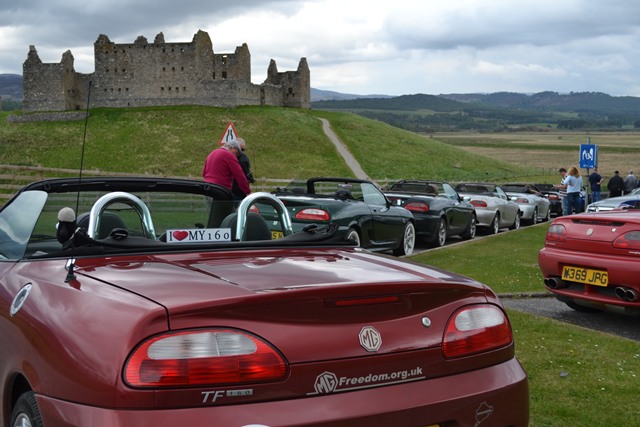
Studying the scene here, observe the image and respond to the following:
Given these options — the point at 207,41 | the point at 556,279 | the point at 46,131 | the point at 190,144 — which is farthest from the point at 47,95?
the point at 556,279

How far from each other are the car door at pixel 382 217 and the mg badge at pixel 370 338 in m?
10.9

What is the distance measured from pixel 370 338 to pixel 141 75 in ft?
315

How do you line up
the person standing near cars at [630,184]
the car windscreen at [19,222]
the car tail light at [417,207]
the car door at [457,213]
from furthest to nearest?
the person standing near cars at [630,184] → the car door at [457,213] → the car tail light at [417,207] → the car windscreen at [19,222]

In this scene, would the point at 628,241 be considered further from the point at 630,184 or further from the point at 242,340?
the point at 630,184

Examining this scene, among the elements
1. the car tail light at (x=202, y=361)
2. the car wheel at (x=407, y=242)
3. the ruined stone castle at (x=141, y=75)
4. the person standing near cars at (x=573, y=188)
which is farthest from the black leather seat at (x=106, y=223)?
the ruined stone castle at (x=141, y=75)

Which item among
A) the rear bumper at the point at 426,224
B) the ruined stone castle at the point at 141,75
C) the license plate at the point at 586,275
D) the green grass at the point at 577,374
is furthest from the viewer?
the ruined stone castle at the point at 141,75

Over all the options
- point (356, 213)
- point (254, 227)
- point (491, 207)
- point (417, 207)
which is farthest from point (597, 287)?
point (491, 207)

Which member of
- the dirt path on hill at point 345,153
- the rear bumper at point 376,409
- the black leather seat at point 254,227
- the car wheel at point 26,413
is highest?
the black leather seat at point 254,227

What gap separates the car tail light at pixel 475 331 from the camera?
3.23m

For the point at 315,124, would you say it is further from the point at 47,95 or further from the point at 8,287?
the point at 8,287

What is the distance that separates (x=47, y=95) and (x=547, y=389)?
96766 mm

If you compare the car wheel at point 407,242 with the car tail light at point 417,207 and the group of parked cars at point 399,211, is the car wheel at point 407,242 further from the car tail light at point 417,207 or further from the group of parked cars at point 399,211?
the car tail light at point 417,207

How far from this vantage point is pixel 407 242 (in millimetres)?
15156

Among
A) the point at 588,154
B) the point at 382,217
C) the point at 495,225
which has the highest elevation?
the point at 588,154
